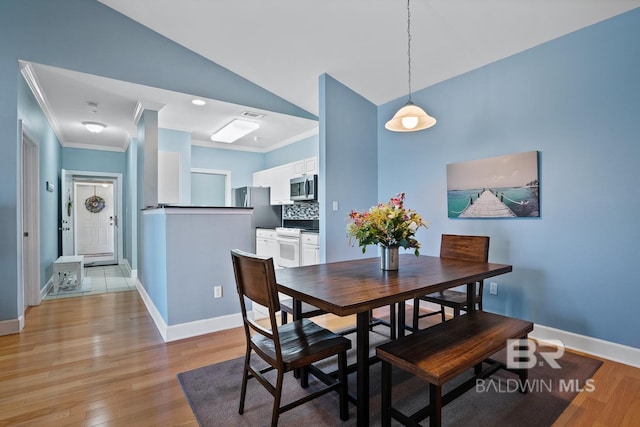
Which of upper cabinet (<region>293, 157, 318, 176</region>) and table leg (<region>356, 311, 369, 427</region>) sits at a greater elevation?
upper cabinet (<region>293, 157, 318, 176</region>)

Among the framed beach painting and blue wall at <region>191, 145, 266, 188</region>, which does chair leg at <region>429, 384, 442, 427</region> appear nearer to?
the framed beach painting

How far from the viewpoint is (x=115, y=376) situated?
2.17 meters

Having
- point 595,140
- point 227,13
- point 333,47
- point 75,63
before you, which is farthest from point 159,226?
point 595,140

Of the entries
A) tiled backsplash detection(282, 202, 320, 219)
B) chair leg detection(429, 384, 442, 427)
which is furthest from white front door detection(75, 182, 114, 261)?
chair leg detection(429, 384, 442, 427)

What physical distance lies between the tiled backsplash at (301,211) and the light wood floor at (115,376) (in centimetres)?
236

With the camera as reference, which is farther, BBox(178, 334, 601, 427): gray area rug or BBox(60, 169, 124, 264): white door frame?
BBox(60, 169, 124, 264): white door frame

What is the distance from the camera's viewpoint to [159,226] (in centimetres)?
304

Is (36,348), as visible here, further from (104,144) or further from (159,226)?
(104,144)

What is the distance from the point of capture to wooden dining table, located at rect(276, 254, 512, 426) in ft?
4.73

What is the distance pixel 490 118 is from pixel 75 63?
4036 millimetres

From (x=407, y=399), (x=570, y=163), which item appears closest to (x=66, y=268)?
(x=407, y=399)

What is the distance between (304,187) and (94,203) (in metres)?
6.74

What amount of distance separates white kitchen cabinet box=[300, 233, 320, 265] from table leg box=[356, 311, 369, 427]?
2.63 metres

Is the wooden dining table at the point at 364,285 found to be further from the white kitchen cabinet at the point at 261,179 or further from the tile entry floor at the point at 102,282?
the white kitchen cabinet at the point at 261,179
